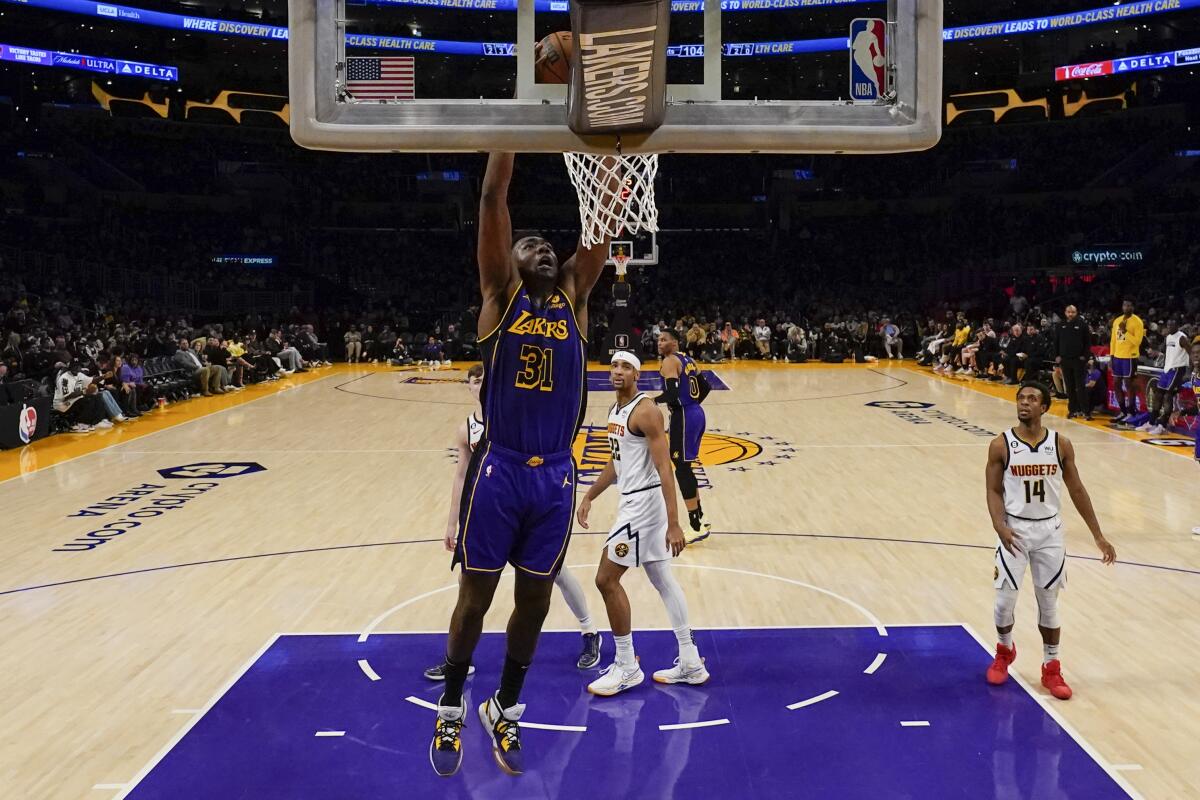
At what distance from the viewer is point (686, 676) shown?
211 inches

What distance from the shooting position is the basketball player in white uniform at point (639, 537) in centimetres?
531

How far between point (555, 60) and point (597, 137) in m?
0.39

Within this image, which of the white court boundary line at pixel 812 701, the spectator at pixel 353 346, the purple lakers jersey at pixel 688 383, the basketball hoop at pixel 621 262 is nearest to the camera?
the white court boundary line at pixel 812 701

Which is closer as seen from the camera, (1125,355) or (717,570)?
(717,570)

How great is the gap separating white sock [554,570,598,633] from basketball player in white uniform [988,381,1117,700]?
212 centimetres

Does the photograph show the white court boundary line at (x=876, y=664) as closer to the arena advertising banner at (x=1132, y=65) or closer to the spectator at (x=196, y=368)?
the spectator at (x=196, y=368)

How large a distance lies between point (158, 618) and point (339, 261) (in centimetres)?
3078

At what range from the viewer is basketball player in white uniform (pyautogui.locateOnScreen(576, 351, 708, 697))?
531cm

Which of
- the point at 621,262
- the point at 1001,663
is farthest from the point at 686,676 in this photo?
the point at 621,262

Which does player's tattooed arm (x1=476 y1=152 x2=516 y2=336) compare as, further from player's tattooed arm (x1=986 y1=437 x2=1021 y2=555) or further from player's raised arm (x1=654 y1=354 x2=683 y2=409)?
player's raised arm (x1=654 y1=354 x2=683 y2=409)

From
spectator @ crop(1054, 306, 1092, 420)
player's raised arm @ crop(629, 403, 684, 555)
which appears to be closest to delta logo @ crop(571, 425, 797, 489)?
spectator @ crop(1054, 306, 1092, 420)

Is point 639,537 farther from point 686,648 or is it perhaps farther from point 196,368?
point 196,368

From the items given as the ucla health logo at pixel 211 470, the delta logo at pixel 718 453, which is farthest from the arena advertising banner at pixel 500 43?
the ucla health logo at pixel 211 470

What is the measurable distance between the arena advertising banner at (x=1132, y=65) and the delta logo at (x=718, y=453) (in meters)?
22.8
